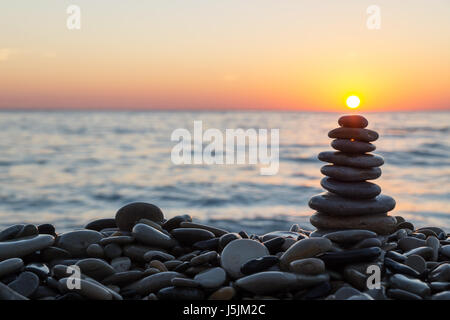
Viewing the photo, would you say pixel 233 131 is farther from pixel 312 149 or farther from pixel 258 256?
pixel 258 256

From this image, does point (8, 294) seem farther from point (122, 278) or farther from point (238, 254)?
point (238, 254)

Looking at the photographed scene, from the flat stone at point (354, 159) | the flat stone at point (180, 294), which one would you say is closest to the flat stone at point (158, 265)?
the flat stone at point (180, 294)

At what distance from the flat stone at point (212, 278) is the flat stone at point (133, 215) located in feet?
3.60

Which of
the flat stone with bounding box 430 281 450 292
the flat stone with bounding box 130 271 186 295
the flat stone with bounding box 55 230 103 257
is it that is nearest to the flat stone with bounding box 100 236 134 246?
the flat stone with bounding box 55 230 103 257

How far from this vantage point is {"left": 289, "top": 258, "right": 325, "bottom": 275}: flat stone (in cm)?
278

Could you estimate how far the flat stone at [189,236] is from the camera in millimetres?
3525

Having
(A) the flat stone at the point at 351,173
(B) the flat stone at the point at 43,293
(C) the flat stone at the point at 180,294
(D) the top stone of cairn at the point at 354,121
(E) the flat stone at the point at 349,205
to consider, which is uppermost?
(D) the top stone of cairn at the point at 354,121

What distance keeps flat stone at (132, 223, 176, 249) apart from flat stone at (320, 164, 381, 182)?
1.37 metres

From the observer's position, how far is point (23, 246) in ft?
10.6

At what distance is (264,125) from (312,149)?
1646 cm

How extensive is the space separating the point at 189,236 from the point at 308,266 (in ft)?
3.45

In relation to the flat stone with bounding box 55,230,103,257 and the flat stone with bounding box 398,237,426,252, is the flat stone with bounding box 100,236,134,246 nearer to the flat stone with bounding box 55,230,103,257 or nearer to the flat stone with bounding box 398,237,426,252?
the flat stone with bounding box 55,230,103,257

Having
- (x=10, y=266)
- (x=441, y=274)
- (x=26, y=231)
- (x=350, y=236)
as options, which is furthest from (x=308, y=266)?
(x=26, y=231)

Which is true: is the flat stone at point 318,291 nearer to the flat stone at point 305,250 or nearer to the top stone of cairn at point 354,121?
the flat stone at point 305,250
